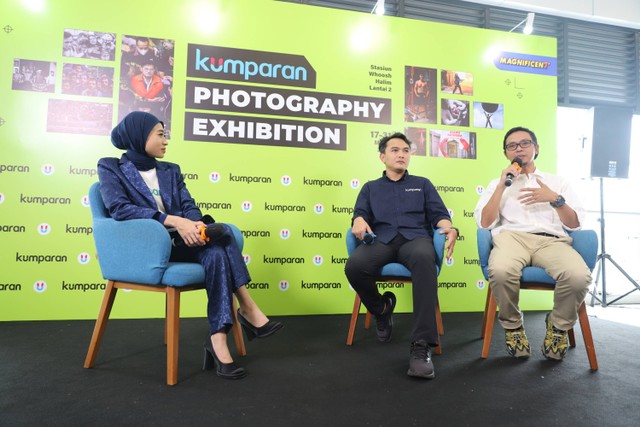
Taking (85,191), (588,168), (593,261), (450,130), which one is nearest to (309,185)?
(450,130)

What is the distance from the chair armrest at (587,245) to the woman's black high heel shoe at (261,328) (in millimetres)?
1691

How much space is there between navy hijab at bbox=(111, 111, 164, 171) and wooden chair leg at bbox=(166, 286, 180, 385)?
2.41 feet

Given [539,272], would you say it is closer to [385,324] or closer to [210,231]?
[385,324]

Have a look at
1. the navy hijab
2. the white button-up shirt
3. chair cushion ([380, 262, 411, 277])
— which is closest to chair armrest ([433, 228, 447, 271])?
chair cushion ([380, 262, 411, 277])

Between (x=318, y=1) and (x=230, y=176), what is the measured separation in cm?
225

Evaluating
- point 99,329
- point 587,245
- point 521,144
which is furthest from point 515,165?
point 99,329

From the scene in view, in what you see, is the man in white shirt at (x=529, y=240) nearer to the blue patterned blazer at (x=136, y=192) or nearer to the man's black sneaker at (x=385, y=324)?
the man's black sneaker at (x=385, y=324)

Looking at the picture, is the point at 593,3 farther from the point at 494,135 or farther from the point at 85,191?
the point at 85,191

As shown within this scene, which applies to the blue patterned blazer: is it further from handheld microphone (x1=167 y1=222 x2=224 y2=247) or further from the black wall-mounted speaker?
the black wall-mounted speaker

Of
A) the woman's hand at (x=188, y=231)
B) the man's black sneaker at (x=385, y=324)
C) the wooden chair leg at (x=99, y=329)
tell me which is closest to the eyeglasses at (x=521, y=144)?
the man's black sneaker at (x=385, y=324)

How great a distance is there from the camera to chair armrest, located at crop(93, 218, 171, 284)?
68.1 inches

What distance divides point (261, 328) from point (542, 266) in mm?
1504

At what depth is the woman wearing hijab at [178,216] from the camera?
5.95 feet

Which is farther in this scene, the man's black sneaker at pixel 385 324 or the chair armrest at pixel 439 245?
the man's black sneaker at pixel 385 324
